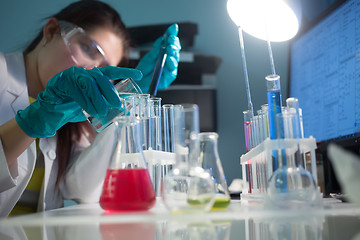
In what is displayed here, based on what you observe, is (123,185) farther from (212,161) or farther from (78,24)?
(78,24)

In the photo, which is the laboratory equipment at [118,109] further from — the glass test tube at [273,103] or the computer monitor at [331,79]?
the computer monitor at [331,79]

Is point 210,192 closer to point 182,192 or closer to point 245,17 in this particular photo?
point 182,192

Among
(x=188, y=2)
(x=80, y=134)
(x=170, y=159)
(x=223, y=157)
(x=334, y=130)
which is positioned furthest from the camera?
(x=188, y=2)

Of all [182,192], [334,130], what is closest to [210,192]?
[182,192]

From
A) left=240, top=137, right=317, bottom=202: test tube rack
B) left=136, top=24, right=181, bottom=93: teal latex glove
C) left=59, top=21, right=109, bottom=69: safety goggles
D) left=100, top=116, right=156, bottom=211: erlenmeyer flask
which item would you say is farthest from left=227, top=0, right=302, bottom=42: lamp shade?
left=59, top=21, right=109, bottom=69: safety goggles

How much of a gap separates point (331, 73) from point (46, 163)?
141cm

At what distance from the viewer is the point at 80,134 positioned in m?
2.05

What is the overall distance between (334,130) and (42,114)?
1.21m

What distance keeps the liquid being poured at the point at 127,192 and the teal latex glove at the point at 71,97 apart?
466 millimetres

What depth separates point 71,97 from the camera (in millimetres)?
1304

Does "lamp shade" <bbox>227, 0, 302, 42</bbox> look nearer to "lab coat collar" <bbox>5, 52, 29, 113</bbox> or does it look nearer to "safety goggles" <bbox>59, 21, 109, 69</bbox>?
"safety goggles" <bbox>59, 21, 109, 69</bbox>

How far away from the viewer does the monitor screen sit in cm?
140

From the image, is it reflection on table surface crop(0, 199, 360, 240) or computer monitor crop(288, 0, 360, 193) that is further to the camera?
computer monitor crop(288, 0, 360, 193)

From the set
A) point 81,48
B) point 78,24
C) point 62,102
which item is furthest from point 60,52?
point 62,102
